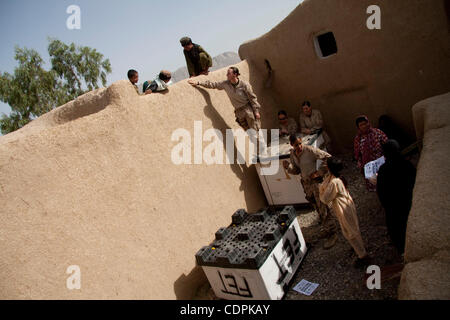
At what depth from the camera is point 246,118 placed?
18.4 ft

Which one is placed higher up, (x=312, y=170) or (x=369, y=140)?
(x=369, y=140)

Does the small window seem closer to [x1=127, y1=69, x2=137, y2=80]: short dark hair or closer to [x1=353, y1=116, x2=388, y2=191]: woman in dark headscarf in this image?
[x1=353, y1=116, x2=388, y2=191]: woman in dark headscarf

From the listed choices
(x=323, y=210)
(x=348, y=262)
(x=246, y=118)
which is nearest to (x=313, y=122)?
(x=246, y=118)

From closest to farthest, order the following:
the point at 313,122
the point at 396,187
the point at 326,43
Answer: the point at 396,187 < the point at 313,122 < the point at 326,43

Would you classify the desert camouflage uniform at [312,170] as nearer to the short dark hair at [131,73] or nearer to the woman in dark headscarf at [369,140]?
the woman in dark headscarf at [369,140]

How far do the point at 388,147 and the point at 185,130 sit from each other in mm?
2731

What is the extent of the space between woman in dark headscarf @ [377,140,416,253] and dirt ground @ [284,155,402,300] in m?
0.37

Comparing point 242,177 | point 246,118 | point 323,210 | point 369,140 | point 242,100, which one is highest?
point 242,100

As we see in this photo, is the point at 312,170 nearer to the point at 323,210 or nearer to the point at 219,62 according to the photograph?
the point at 323,210

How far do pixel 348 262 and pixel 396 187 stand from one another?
3.74 feet

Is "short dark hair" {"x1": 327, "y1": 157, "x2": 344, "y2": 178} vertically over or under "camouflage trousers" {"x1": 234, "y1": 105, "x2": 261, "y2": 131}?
under

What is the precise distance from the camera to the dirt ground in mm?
3321

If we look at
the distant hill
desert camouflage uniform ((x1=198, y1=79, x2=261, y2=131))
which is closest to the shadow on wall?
desert camouflage uniform ((x1=198, y1=79, x2=261, y2=131))

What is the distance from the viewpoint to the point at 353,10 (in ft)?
18.2
